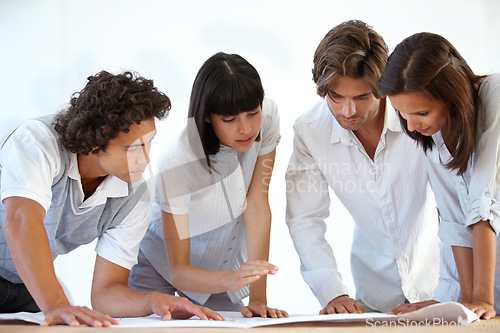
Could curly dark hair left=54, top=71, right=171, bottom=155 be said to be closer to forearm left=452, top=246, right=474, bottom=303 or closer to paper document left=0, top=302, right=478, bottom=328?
paper document left=0, top=302, right=478, bottom=328

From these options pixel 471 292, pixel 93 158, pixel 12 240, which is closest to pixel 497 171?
pixel 471 292

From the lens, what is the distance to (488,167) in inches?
43.3

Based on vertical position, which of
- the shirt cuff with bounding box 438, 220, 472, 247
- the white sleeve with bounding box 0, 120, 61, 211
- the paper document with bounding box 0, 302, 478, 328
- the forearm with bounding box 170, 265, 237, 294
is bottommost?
the forearm with bounding box 170, 265, 237, 294

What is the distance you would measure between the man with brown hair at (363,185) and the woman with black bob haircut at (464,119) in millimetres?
191

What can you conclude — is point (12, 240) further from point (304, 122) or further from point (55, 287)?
point (304, 122)

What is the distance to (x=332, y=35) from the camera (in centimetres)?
138

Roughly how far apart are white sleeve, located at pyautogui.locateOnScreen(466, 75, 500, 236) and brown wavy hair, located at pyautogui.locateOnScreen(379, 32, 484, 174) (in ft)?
0.07

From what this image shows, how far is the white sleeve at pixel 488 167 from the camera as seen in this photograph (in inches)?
42.9

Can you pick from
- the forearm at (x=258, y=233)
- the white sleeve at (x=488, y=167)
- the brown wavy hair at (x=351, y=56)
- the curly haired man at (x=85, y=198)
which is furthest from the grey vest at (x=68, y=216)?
the white sleeve at (x=488, y=167)

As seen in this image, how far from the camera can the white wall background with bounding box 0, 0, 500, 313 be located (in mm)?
2180

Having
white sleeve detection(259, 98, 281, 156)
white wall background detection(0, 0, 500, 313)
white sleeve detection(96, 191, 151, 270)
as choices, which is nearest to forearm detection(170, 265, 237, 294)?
white sleeve detection(96, 191, 151, 270)

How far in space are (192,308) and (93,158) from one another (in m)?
0.43

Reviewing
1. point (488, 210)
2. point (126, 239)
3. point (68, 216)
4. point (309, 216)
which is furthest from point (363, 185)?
point (68, 216)

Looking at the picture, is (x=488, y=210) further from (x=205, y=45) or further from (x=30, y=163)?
(x=205, y=45)
